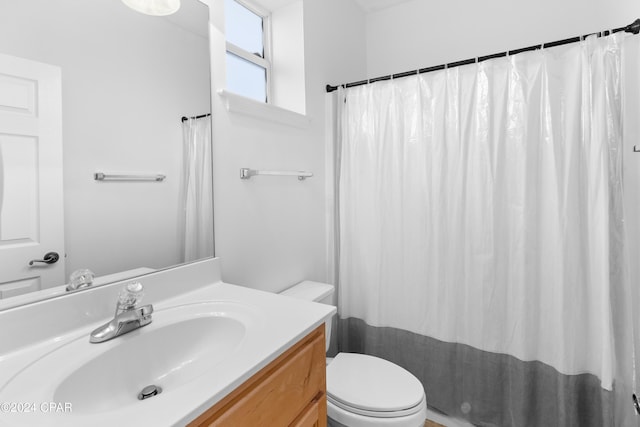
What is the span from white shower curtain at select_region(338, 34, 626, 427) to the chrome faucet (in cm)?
125

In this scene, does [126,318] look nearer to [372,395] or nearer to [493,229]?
[372,395]

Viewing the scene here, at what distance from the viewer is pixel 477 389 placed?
1.61 m

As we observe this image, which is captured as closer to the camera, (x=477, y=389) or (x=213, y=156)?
(x=213, y=156)

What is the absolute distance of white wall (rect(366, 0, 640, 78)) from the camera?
5.58 ft

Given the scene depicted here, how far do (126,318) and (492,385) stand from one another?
1675mm

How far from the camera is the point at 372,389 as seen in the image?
1.29 meters

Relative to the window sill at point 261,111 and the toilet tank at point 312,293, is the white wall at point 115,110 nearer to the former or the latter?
the window sill at point 261,111

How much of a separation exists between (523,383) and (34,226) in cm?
200


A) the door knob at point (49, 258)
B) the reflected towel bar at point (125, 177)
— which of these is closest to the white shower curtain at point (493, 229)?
the reflected towel bar at point (125, 177)

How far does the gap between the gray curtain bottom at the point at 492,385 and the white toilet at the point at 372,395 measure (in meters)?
0.39

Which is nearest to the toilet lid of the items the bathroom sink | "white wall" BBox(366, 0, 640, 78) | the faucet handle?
the bathroom sink

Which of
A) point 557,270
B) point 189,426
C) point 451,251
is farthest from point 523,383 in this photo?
point 189,426

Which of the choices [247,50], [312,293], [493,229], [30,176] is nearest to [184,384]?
[30,176]

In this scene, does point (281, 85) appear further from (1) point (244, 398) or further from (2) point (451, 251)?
(1) point (244, 398)
